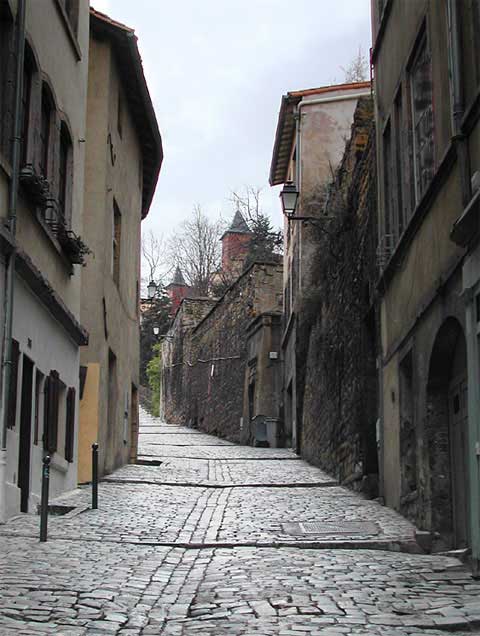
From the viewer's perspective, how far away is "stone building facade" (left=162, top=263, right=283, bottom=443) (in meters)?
32.8

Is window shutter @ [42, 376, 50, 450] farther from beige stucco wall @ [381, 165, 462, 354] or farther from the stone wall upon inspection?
the stone wall

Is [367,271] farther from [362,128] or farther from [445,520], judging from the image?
[445,520]

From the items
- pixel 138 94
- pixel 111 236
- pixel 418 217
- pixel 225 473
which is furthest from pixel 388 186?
pixel 138 94

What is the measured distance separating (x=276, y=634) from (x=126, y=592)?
1.64 meters

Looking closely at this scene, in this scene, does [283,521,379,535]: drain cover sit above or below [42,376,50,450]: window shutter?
below

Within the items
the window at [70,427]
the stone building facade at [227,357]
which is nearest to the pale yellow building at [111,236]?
the window at [70,427]

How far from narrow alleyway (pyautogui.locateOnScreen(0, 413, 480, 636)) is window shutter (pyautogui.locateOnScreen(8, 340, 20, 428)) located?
1058mm

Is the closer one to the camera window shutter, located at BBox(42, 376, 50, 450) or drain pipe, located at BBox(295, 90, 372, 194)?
window shutter, located at BBox(42, 376, 50, 450)

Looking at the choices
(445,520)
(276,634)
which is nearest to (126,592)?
(276,634)

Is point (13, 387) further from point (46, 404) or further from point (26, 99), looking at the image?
point (26, 99)

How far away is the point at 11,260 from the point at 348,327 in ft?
23.2

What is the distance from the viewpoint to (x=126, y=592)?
6.91 meters

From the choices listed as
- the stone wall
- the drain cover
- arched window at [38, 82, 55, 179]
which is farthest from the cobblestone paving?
arched window at [38, 82, 55, 179]

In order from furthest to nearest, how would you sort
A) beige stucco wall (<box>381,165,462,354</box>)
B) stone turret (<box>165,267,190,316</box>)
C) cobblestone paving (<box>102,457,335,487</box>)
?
stone turret (<box>165,267,190,316</box>) < cobblestone paving (<box>102,457,335,487</box>) < beige stucco wall (<box>381,165,462,354</box>)
